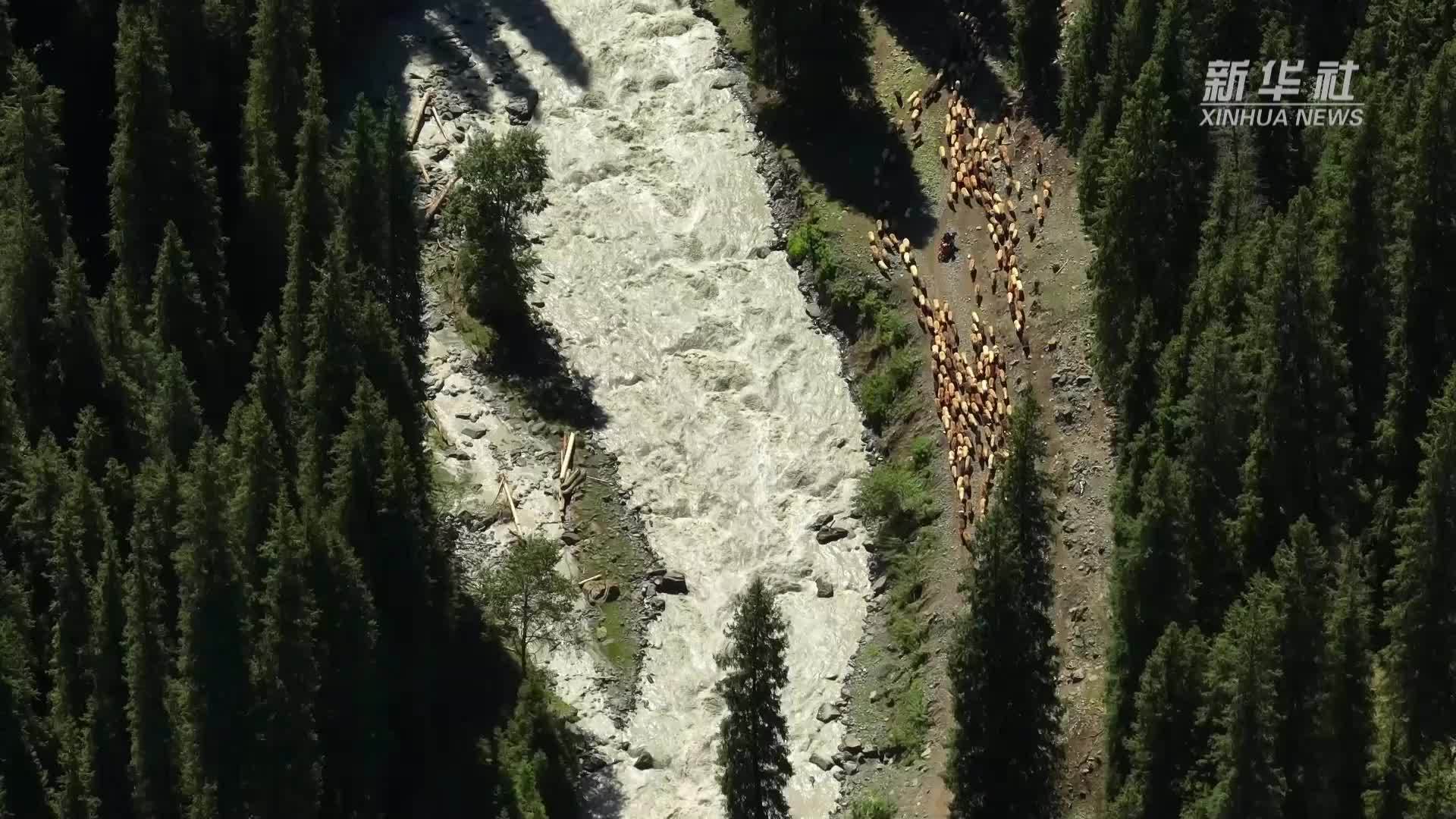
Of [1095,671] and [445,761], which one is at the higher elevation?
[1095,671]

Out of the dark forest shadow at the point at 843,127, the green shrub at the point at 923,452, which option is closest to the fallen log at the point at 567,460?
the green shrub at the point at 923,452

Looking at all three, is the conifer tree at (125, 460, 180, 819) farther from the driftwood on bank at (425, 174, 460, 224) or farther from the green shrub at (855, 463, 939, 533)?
the driftwood on bank at (425, 174, 460, 224)

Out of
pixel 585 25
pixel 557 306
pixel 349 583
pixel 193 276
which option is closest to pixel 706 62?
pixel 585 25

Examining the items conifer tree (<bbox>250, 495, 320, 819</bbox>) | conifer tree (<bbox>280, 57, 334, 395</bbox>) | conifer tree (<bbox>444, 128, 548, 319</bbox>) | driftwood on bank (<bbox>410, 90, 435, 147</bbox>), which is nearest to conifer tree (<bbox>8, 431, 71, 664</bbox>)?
conifer tree (<bbox>280, 57, 334, 395</bbox>)

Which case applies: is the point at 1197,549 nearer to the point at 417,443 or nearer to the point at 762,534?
the point at 762,534

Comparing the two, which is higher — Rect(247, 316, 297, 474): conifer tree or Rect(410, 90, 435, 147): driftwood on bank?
Rect(410, 90, 435, 147): driftwood on bank

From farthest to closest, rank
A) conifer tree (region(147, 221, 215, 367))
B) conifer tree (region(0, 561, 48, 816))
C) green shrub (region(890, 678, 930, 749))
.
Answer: conifer tree (region(147, 221, 215, 367))
green shrub (region(890, 678, 930, 749))
conifer tree (region(0, 561, 48, 816))

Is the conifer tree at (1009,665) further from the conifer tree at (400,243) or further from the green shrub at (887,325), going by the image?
the conifer tree at (400,243)
